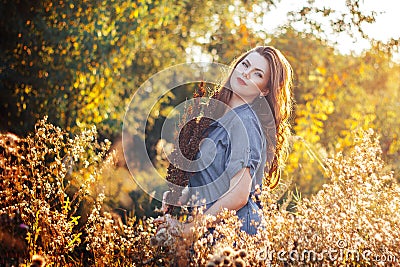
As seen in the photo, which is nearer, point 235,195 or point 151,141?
point 235,195

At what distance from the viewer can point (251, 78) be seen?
9.41 feet

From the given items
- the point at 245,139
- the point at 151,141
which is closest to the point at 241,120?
the point at 245,139

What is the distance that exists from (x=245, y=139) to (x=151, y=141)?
5656 mm

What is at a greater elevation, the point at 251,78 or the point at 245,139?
the point at 251,78

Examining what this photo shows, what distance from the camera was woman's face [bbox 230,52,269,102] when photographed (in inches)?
113

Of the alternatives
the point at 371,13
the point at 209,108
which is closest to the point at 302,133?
the point at 371,13

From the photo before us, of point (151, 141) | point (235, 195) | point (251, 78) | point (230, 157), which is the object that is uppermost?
point (251, 78)

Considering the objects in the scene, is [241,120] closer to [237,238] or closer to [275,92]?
[275,92]

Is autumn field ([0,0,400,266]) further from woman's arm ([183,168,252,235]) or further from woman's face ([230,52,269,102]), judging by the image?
woman's face ([230,52,269,102])

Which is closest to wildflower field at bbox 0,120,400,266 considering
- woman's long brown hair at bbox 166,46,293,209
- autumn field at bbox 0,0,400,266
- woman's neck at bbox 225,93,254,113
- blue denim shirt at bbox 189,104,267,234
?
autumn field at bbox 0,0,400,266

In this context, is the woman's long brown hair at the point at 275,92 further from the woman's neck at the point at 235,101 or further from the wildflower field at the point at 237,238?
the wildflower field at the point at 237,238

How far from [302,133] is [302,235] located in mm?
5843

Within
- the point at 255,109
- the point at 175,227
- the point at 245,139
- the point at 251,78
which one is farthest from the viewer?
the point at 255,109

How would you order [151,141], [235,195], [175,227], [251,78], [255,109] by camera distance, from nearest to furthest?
[175,227] < [235,195] < [251,78] < [255,109] < [151,141]
